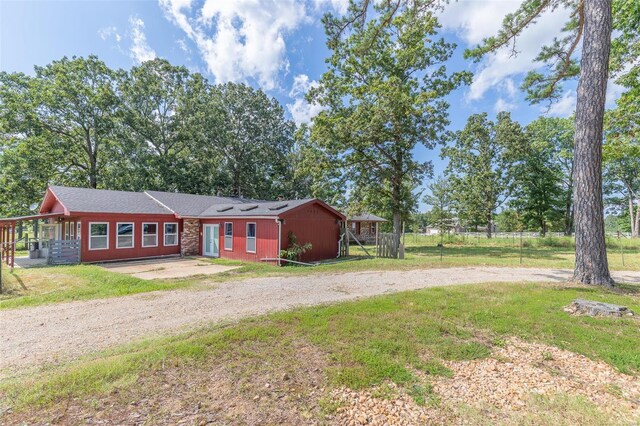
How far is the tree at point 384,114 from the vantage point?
18844 mm

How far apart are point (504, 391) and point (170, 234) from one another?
55.8 ft

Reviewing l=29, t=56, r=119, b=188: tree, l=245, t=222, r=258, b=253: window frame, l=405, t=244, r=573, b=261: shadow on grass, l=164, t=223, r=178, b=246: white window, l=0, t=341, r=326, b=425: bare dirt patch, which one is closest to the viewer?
l=0, t=341, r=326, b=425: bare dirt patch

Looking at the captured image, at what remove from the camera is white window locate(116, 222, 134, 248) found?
569 inches

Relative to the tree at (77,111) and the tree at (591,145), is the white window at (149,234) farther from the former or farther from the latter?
the tree at (591,145)

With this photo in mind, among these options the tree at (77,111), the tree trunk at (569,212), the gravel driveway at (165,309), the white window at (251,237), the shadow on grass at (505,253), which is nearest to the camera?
the gravel driveway at (165,309)

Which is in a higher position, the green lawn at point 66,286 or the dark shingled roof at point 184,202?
the dark shingled roof at point 184,202

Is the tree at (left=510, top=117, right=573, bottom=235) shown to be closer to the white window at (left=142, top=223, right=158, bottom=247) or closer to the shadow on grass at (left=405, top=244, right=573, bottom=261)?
the shadow on grass at (left=405, top=244, right=573, bottom=261)

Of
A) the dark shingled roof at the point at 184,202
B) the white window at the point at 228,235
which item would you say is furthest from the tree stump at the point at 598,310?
the dark shingled roof at the point at 184,202

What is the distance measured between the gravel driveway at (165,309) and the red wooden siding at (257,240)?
159 inches

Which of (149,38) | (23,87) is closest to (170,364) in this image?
(149,38)

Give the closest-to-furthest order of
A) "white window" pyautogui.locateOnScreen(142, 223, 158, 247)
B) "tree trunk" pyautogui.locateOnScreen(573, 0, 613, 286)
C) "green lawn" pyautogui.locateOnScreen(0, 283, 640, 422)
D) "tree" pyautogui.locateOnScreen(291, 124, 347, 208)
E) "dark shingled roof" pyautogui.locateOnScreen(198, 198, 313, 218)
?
"green lawn" pyautogui.locateOnScreen(0, 283, 640, 422), "tree trunk" pyautogui.locateOnScreen(573, 0, 613, 286), "dark shingled roof" pyautogui.locateOnScreen(198, 198, 313, 218), "white window" pyautogui.locateOnScreen(142, 223, 158, 247), "tree" pyautogui.locateOnScreen(291, 124, 347, 208)

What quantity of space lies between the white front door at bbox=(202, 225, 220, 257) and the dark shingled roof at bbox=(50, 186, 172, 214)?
233cm

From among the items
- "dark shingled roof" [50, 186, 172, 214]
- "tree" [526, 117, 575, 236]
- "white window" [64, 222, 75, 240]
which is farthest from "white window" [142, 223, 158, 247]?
"tree" [526, 117, 575, 236]

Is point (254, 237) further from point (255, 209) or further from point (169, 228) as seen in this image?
point (169, 228)
